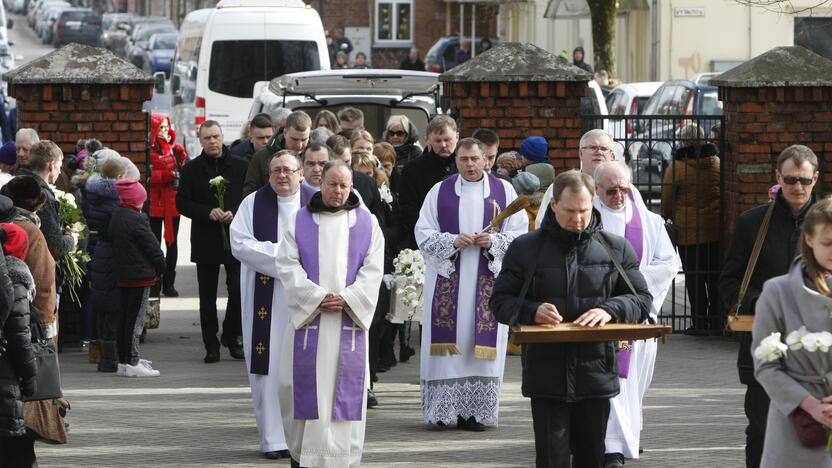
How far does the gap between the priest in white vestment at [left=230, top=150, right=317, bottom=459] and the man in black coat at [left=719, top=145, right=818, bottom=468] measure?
2.70m

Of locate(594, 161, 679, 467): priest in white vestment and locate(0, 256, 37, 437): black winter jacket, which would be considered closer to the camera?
locate(0, 256, 37, 437): black winter jacket


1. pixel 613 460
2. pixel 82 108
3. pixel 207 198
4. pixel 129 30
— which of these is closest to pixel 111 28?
pixel 129 30

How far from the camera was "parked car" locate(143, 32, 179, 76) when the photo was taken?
52.9 m

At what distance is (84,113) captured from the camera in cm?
1430

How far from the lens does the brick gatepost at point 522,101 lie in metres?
14.5

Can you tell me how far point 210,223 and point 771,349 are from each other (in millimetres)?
7874

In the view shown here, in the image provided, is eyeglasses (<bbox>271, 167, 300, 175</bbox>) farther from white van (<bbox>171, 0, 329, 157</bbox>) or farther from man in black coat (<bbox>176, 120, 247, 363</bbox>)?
white van (<bbox>171, 0, 329, 157</bbox>)

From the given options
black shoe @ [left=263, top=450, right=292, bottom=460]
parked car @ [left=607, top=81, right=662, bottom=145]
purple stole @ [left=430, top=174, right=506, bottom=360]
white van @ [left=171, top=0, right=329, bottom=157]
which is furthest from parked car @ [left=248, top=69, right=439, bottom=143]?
parked car @ [left=607, top=81, right=662, bottom=145]

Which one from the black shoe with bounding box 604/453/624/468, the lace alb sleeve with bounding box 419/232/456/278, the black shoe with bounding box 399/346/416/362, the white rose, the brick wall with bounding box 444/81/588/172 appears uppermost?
the brick wall with bounding box 444/81/588/172

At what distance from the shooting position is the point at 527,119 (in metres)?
14.6

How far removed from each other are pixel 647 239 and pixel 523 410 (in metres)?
2.20

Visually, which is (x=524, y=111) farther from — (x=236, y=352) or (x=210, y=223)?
(x=236, y=352)

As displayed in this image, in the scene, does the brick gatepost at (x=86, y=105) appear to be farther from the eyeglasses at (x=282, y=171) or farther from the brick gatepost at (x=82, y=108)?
the eyeglasses at (x=282, y=171)

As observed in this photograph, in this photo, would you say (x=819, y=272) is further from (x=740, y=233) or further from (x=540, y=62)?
(x=540, y=62)
